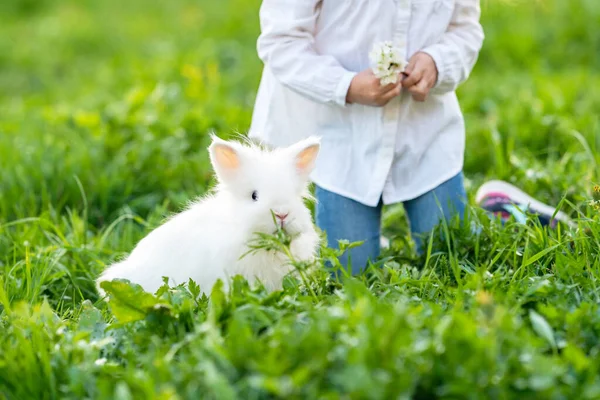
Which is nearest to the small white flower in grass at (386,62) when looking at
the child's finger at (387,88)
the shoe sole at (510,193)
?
the child's finger at (387,88)

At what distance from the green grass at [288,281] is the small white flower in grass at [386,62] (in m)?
Result: 0.57

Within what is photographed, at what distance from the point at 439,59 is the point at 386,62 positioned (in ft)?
0.89

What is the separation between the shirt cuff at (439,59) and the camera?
3.07m

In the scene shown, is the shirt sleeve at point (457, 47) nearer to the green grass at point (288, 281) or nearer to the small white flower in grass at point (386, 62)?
the small white flower in grass at point (386, 62)

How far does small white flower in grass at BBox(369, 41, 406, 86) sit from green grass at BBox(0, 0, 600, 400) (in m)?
0.57

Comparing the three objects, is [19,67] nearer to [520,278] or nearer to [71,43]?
[71,43]

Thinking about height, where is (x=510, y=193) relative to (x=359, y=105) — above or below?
below

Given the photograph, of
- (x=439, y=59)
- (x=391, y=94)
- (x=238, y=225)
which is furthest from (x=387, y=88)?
(x=238, y=225)

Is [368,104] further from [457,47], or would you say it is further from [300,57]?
[457,47]

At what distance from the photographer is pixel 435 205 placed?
10.7ft

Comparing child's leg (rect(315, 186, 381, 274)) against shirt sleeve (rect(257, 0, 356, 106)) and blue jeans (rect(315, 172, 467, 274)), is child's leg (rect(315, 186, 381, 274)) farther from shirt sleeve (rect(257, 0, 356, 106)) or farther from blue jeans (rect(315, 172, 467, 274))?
shirt sleeve (rect(257, 0, 356, 106))

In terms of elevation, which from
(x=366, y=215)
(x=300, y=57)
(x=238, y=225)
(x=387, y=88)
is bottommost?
(x=366, y=215)

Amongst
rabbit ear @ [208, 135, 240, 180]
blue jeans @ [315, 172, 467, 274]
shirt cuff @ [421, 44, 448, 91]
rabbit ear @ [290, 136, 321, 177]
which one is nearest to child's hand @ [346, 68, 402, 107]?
shirt cuff @ [421, 44, 448, 91]

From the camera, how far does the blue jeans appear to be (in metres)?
3.26
